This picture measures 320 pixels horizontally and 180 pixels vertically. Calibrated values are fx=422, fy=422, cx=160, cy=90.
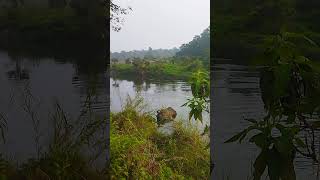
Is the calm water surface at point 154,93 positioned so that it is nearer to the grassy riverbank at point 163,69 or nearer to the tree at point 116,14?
the grassy riverbank at point 163,69

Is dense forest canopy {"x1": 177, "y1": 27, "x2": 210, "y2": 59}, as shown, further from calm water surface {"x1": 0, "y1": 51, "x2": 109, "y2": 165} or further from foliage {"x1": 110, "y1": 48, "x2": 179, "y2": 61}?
calm water surface {"x1": 0, "y1": 51, "x2": 109, "y2": 165}

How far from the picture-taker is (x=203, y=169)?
244 cm

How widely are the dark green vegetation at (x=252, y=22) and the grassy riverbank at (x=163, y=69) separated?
0.43 metres

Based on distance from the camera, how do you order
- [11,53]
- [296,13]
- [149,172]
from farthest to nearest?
[149,172] < [11,53] < [296,13]

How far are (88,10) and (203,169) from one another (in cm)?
110

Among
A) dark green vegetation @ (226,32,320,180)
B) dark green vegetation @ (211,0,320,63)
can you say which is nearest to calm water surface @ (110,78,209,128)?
dark green vegetation @ (211,0,320,63)

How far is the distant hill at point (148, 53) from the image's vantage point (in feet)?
7.90

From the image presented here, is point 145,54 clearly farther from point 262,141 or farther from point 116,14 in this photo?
point 262,141

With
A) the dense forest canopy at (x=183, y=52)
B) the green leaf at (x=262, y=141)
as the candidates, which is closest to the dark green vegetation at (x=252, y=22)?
the dense forest canopy at (x=183, y=52)

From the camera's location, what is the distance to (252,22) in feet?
6.47

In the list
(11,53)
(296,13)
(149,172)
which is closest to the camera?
(296,13)

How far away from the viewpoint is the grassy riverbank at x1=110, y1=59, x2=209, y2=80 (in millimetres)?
2426

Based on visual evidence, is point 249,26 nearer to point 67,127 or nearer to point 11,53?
point 67,127

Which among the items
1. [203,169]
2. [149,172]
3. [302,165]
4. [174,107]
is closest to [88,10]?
[174,107]
